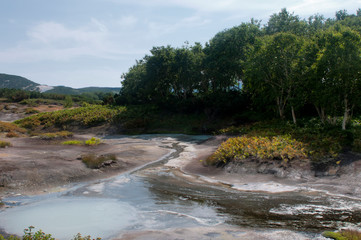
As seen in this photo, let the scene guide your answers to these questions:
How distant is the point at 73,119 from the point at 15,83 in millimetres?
174346

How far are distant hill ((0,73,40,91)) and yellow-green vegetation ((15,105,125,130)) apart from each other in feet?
514

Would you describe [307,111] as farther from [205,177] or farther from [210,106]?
[205,177]

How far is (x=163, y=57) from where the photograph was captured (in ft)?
147

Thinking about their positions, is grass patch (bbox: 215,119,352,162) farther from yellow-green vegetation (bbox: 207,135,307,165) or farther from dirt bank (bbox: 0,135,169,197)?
dirt bank (bbox: 0,135,169,197)

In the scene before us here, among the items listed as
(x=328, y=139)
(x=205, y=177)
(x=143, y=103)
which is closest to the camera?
(x=205, y=177)

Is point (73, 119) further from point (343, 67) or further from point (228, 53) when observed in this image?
point (343, 67)

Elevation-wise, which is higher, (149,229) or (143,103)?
(143,103)

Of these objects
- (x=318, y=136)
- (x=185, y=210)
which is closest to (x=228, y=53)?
(x=318, y=136)

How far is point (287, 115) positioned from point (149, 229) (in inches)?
1047

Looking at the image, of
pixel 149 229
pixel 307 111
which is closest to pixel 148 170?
pixel 149 229

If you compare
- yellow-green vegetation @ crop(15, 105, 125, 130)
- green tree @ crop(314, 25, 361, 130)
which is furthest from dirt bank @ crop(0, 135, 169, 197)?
yellow-green vegetation @ crop(15, 105, 125, 130)

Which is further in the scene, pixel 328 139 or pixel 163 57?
pixel 163 57

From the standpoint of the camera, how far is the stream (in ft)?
28.6

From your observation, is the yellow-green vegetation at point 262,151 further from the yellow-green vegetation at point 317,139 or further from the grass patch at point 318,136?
the grass patch at point 318,136
